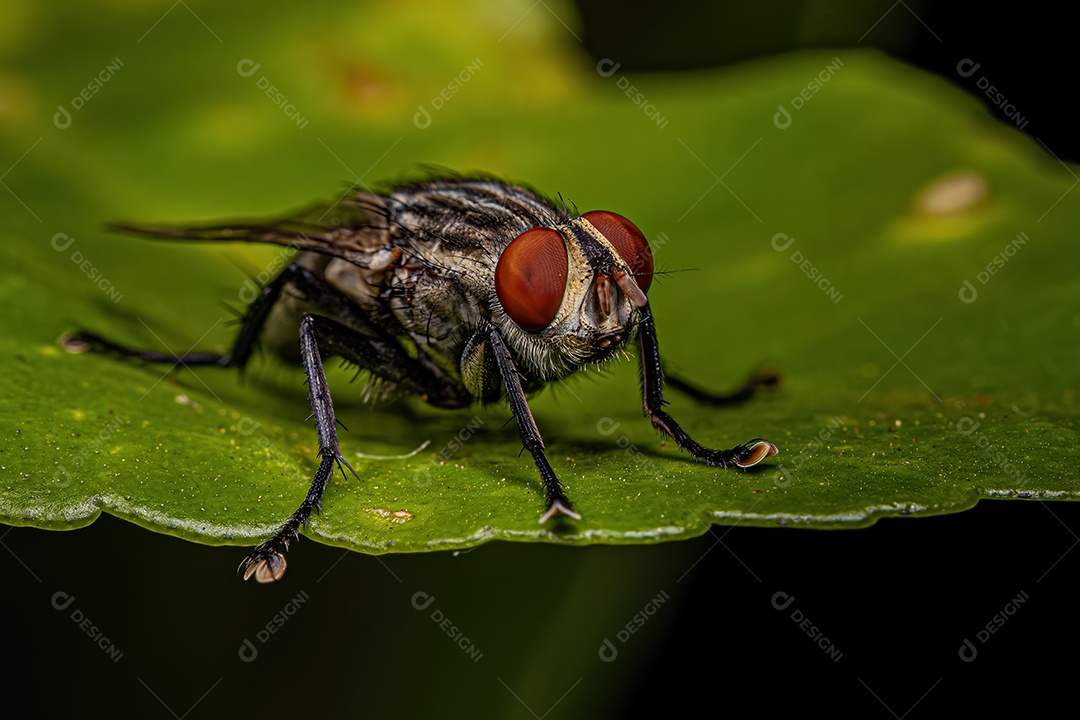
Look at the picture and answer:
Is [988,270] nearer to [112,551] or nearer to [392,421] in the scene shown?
[392,421]

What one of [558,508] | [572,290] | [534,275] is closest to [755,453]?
[558,508]

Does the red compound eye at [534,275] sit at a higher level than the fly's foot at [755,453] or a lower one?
lower

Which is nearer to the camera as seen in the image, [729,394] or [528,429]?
[528,429]

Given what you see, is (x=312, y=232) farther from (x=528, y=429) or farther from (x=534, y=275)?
(x=528, y=429)

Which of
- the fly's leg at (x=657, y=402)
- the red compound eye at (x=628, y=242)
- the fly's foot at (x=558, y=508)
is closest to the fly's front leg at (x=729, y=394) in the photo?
the fly's leg at (x=657, y=402)

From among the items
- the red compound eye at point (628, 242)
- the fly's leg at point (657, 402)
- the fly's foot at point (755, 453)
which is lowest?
the fly's leg at point (657, 402)

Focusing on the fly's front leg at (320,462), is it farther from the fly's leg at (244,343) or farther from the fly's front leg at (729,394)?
the fly's front leg at (729,394)

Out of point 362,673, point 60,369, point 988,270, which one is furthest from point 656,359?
point 60,369
